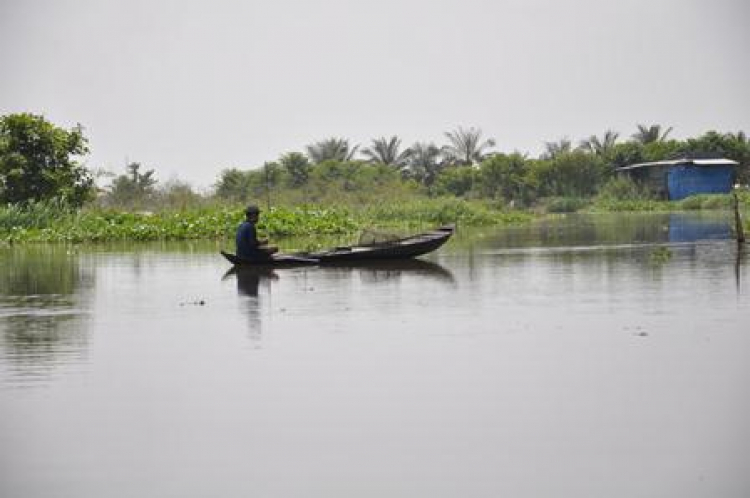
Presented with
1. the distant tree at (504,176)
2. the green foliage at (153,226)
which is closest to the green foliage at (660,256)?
the green foliage at (153,226)

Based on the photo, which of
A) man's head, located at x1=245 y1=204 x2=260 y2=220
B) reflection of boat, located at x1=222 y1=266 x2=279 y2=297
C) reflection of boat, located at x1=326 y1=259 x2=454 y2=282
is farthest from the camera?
man's head, located at x1=245 y1=204 x2=260 y2=220

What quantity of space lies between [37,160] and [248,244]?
73.8 feet

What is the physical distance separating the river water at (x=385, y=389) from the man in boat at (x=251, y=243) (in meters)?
2.73

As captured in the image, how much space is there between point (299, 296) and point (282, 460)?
404 inches

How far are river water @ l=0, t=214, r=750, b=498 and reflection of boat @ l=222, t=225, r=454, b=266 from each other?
117 inches

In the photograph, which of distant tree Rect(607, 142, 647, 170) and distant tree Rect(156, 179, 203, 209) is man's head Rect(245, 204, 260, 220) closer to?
distant tree Rect(156, 179, 203, 209)

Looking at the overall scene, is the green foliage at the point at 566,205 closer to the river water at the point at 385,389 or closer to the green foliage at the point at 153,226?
the green foliage at the point at 153,226

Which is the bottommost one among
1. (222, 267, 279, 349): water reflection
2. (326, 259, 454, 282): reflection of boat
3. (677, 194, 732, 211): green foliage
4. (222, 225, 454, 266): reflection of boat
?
(222, 267, 279, 349): water reflection

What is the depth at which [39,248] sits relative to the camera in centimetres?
3719

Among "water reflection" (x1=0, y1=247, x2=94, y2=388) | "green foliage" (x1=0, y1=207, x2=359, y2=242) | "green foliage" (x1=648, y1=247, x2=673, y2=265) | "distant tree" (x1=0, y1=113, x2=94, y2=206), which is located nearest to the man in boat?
"water reflection" (x1=0, y1=247, x2=94, y2=388)

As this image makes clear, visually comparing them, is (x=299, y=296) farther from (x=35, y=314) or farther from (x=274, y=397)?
(x=274, y=397)

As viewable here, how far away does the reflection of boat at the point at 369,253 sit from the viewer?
23656 millimetres

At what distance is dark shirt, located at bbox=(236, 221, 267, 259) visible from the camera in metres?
23.2

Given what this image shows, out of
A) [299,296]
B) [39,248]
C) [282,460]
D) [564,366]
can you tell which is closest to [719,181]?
[39,248]
